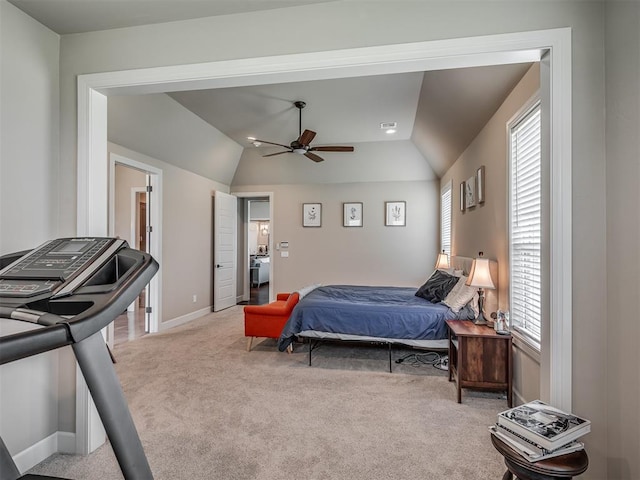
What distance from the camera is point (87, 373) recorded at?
935 millimetres

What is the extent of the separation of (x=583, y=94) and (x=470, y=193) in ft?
8.04

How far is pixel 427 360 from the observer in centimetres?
368

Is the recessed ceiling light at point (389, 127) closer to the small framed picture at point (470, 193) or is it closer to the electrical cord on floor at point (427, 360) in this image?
the small framed picture at point (470, 193)

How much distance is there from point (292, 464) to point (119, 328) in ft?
13.2

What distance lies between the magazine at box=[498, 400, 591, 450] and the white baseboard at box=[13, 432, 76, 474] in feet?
7.90

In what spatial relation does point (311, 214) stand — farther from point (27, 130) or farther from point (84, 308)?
point (84, 308)

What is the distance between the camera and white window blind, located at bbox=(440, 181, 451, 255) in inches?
212

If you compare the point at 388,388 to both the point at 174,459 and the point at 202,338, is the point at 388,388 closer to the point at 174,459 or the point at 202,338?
the point at 174,459

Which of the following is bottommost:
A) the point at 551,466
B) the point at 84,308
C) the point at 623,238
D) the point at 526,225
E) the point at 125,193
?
the point at 551,466

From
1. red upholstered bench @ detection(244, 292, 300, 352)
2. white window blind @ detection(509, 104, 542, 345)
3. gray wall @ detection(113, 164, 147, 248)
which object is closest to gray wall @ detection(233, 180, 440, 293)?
gray wall @ detection(113, 164, 147, 248)

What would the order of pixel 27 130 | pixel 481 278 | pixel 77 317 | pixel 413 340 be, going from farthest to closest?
pixel 413 340, pixel 481 278, pixel 27 130, pixel 77 317

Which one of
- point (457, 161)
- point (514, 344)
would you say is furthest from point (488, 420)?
point (457, 161)

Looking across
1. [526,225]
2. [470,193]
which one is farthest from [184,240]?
[526,225]

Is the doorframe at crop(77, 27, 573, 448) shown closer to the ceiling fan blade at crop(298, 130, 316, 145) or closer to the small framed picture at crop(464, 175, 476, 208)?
the ceiling fan blade at crop(298, 130, 316, 145)
